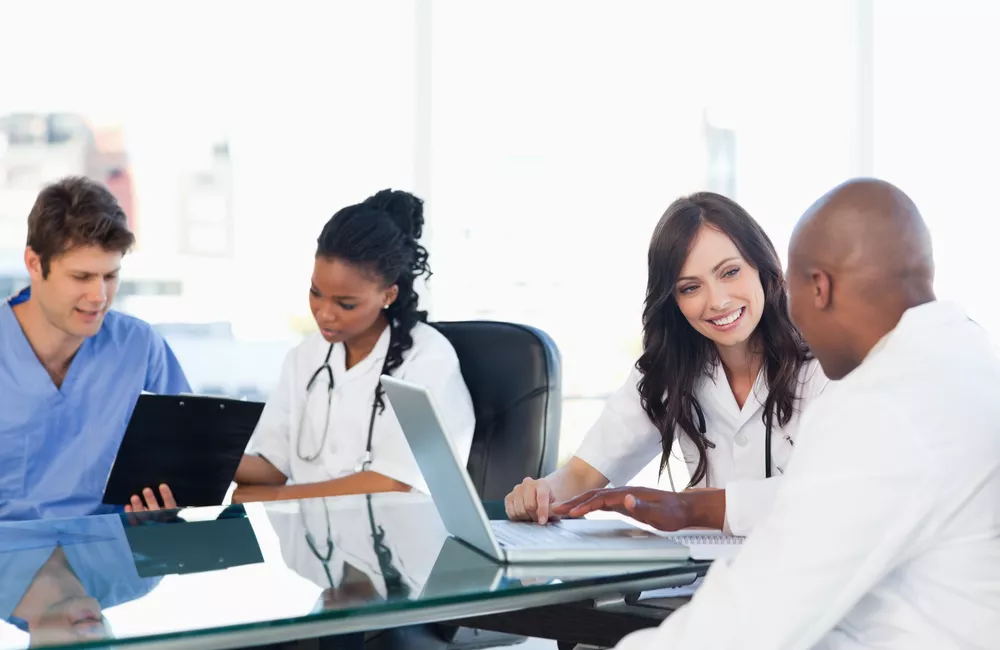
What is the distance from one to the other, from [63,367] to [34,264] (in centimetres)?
23

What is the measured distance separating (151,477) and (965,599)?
4.49 ft

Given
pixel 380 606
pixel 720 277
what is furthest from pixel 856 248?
pixel 720 277

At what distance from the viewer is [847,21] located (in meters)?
3.64

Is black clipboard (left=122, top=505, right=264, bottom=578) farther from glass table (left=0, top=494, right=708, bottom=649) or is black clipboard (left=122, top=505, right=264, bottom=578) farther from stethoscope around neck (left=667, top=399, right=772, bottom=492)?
stethoscope around neck (left=667, top=399, right=772, bottom=492)

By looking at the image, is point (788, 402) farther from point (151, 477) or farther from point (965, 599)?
point (151, 477)

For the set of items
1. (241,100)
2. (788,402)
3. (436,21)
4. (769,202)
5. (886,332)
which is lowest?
(788,402)

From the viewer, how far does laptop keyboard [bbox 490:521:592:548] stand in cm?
132

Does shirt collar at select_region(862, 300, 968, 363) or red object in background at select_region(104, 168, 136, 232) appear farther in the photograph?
red object in background at select_region(104, 168, 136, 232)

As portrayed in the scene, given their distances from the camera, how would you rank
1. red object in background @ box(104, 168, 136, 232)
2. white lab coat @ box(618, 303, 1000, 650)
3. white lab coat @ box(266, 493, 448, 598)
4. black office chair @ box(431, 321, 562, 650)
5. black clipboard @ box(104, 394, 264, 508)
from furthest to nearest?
red object in background @ box(104, 168, 136, 232), black office chair @ box(431, 321, 562, 650), black clipboard @ box(104, 394, 264, 508), white lab coat @ box(266, 493, 448, 598), white lab coat @ box(618, 303, 1000, 650)

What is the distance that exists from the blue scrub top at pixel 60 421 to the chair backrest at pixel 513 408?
0.75 meters

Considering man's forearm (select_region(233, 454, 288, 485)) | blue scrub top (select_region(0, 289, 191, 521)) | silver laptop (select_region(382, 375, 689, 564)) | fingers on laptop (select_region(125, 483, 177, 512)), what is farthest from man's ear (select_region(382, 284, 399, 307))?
silver laptop (select_region(382, 375, 689, 564))

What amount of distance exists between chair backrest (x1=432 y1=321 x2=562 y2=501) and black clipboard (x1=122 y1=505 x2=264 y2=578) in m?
0.59

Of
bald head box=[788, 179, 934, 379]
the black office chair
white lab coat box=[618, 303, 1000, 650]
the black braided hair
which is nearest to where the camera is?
white lab coat box=[618, 303, 1000, 650]

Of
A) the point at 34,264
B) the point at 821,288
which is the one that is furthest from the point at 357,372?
the point at 821,288
